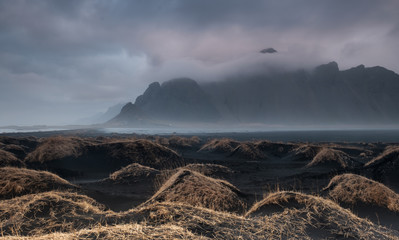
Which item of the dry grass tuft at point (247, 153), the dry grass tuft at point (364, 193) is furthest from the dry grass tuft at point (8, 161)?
the dry grass tuft at point (247, 153)

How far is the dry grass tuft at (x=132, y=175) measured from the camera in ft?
61.9

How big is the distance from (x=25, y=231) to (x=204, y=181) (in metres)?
7.66

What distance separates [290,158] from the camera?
3466cm

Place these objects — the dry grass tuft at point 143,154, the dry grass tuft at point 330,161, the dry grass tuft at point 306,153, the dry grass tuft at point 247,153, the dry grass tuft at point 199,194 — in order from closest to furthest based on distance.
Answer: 1. the dry grass tuft at point 199,194
2. the dry grass tuft at point 330,161
3. the dry grass tuft at point 143,154
4. the dry grass tuft at point 306,153
5. the dry grass tuft at point 247,153

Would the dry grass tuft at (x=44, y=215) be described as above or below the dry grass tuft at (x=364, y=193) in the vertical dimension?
above

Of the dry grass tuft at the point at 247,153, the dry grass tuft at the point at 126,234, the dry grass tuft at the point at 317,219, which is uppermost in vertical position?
the dry grass tuft at the point at 126,234

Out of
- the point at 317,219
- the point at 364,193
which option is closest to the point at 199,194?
the point at 317,219

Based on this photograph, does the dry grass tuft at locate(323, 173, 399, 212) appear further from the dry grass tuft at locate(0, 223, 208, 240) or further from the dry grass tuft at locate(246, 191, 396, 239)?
the dry grass tuft at locate(0, 223, 208, 240)

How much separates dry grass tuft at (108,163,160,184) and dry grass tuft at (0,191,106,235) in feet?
28.1

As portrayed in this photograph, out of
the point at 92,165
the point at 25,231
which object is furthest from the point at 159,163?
the point at 25,231

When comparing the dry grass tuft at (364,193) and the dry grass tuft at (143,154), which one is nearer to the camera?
the dry grass tuft at (364,193)

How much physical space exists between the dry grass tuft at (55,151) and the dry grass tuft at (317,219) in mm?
22825

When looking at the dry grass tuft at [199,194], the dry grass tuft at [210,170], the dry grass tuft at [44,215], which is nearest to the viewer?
the dry grass tuft at [44,215]

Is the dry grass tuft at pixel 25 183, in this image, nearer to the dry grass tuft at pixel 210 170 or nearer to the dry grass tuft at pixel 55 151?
the dry grass tuft at pixel 210 170
